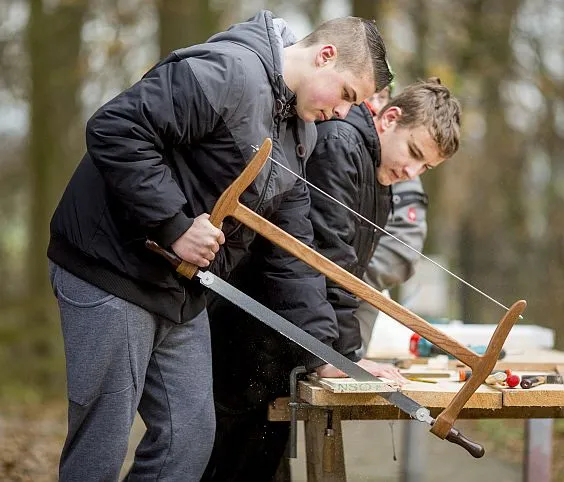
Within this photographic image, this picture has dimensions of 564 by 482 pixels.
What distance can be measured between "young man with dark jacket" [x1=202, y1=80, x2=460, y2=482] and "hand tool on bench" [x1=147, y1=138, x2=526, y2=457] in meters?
0.24

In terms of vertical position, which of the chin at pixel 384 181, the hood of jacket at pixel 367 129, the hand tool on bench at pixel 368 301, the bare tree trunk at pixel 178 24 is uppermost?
the bare tree trunk at pixel 178 24

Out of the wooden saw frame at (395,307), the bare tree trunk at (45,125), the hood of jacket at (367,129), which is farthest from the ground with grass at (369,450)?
the bare tree trunk at (45,125)

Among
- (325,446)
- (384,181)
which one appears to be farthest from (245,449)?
(384,181)

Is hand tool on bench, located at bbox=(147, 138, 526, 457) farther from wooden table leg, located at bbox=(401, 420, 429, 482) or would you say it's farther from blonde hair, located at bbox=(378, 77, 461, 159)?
wooden table leg, located at bbox=(401, 420, 429, 482)

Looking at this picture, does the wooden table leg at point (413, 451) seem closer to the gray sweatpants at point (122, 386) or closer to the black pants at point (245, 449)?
the black pants at point (245, 449)

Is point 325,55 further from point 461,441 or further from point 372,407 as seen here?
point 461,441

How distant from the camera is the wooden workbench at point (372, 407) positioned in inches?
136

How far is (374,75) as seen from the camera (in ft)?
11.3

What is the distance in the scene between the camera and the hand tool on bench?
3244 mm

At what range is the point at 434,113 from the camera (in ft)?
13.2

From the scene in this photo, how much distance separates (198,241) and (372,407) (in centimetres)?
91

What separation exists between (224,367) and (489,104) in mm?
8759

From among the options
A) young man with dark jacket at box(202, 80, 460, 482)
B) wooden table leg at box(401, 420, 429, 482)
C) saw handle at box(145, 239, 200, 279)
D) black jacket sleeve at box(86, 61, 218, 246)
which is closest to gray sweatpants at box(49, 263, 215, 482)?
saw handle at box(145, 239, 200, 279)

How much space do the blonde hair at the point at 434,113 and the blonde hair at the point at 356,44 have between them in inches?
20.9
